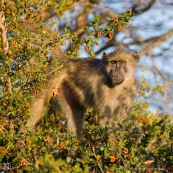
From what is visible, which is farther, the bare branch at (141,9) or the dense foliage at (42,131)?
the bare branch at (141,9)

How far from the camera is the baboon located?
656 cm

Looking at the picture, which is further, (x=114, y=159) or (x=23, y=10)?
(x=23, y=10)

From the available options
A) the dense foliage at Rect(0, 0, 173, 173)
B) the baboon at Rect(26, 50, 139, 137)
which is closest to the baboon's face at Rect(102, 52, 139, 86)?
the baboon at Rect(26, 50, 139, 137)

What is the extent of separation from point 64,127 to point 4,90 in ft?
6.14

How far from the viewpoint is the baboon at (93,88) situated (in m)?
6.56

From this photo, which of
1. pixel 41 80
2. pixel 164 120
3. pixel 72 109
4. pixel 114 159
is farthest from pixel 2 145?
pixel 72 109

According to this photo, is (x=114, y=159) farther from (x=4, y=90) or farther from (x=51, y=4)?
(x=51, y=4)

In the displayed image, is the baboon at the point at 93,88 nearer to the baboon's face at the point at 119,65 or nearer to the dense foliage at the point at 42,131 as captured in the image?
the baboon's face at the point at 119,65

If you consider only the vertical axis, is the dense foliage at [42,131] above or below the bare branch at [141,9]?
below

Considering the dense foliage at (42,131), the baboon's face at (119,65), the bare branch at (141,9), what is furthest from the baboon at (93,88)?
the bare branch at (141,9)

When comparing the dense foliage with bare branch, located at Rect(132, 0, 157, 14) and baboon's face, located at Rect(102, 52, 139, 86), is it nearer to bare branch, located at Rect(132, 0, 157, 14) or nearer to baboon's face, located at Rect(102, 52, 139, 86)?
baboon's face, located at Rect(102, 52, 139, 86)

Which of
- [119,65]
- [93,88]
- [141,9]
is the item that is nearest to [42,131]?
[93,88]

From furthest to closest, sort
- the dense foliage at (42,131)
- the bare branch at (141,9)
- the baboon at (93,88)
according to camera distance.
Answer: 1. the bare branch at (141,9)
2. the baboon at (93,88)
3. the dense foliage at (42,131)

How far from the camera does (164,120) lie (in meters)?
5.14
